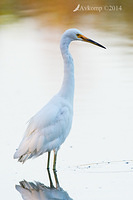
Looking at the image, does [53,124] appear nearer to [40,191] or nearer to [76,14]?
[40,191]

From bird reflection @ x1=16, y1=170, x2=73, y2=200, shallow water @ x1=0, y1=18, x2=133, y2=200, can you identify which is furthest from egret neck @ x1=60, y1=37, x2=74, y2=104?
bird reflection @ x1=16, y1=170, x2=73, y2=200

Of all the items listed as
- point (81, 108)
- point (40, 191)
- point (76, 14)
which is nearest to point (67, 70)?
point (40, 191)

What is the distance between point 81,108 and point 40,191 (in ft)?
8.41

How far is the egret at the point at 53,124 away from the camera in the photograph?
20.6 ft

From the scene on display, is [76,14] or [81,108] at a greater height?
[81,108]

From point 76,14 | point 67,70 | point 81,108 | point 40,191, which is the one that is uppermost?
point 67,70

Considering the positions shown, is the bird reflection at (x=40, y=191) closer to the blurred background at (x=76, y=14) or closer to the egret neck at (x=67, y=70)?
the egret neck at (x=67, y=70)

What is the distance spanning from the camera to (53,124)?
21.3 ft

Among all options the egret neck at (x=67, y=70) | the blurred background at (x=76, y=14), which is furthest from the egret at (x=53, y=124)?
the blurred background at (x=76, y=14)

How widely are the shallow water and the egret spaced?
9.7 inches

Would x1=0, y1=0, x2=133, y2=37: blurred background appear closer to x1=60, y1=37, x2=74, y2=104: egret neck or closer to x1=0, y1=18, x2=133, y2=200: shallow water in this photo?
x1=0, y1=18, x2=133, y2=200: shallow water

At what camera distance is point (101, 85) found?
958 cm

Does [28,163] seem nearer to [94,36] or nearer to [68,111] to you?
[68,111]

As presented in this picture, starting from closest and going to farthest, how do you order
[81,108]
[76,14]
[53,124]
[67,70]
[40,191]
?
[40,191]
[53,124]
[67,70]
[81,108]
[76,14]
